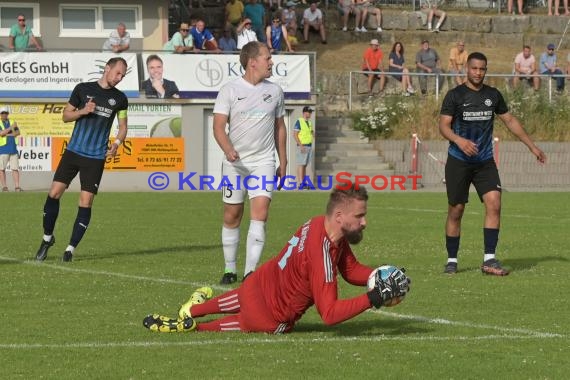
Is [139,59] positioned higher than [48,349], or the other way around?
[139,59]

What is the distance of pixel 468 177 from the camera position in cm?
1334

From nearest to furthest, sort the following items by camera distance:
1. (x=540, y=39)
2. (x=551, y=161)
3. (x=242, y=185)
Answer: (x=242, y=185) < (x=551, y=161) < (x=540, y=39)

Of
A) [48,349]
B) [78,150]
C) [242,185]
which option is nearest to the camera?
[48,349]

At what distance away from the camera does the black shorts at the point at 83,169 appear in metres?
14.5

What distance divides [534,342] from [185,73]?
2643cm

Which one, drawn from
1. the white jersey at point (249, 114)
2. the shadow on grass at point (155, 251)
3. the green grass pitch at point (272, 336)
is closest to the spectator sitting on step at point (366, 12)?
the green grass pitch at point (272, 336)

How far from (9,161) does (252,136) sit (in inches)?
860

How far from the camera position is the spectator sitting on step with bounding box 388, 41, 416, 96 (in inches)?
1500

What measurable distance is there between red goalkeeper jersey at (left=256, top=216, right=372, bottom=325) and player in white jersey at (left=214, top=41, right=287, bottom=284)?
121 inches

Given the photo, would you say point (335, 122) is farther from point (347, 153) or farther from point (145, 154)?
point (145, 154)

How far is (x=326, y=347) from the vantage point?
8.79 metres

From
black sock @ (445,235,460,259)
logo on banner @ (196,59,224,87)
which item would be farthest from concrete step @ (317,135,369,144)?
black sock @ (445,235,460,259)

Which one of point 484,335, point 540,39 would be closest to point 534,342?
point 484,335

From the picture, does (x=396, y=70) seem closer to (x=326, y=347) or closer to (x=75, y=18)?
(x=75, y=18)
